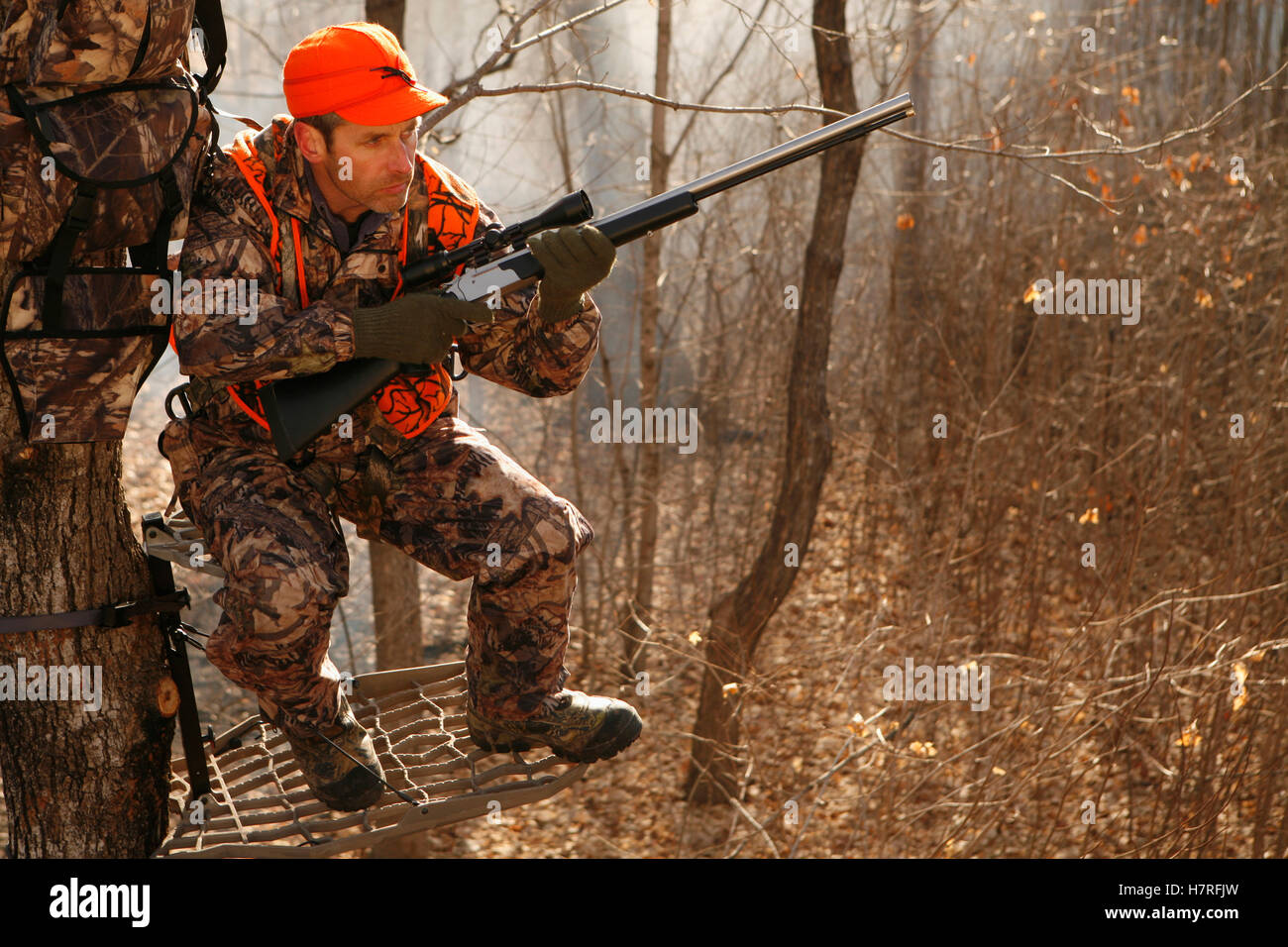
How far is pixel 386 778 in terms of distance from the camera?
10.6 feet

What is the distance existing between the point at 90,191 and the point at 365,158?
66 cm

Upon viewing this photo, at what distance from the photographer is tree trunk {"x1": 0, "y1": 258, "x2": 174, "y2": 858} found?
121 inches

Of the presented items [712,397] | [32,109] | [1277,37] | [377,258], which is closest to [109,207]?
[32,109]

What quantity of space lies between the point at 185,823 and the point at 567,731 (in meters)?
1.07

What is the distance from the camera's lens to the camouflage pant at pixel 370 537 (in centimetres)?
286

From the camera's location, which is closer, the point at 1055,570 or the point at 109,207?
the point at 109,207

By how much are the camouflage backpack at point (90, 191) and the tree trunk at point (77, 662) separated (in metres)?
0.31

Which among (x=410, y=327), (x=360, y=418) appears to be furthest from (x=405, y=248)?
(x=360, y=418)

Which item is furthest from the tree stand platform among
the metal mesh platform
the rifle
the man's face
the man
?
the man's face

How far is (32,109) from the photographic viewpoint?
2572 mm

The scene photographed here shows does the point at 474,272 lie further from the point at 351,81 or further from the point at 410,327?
the point at 351,81

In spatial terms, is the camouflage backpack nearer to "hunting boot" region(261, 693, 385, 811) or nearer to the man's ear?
the man's ear

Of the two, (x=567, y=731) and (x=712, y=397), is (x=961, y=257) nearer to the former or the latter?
(x=712, y=397)
